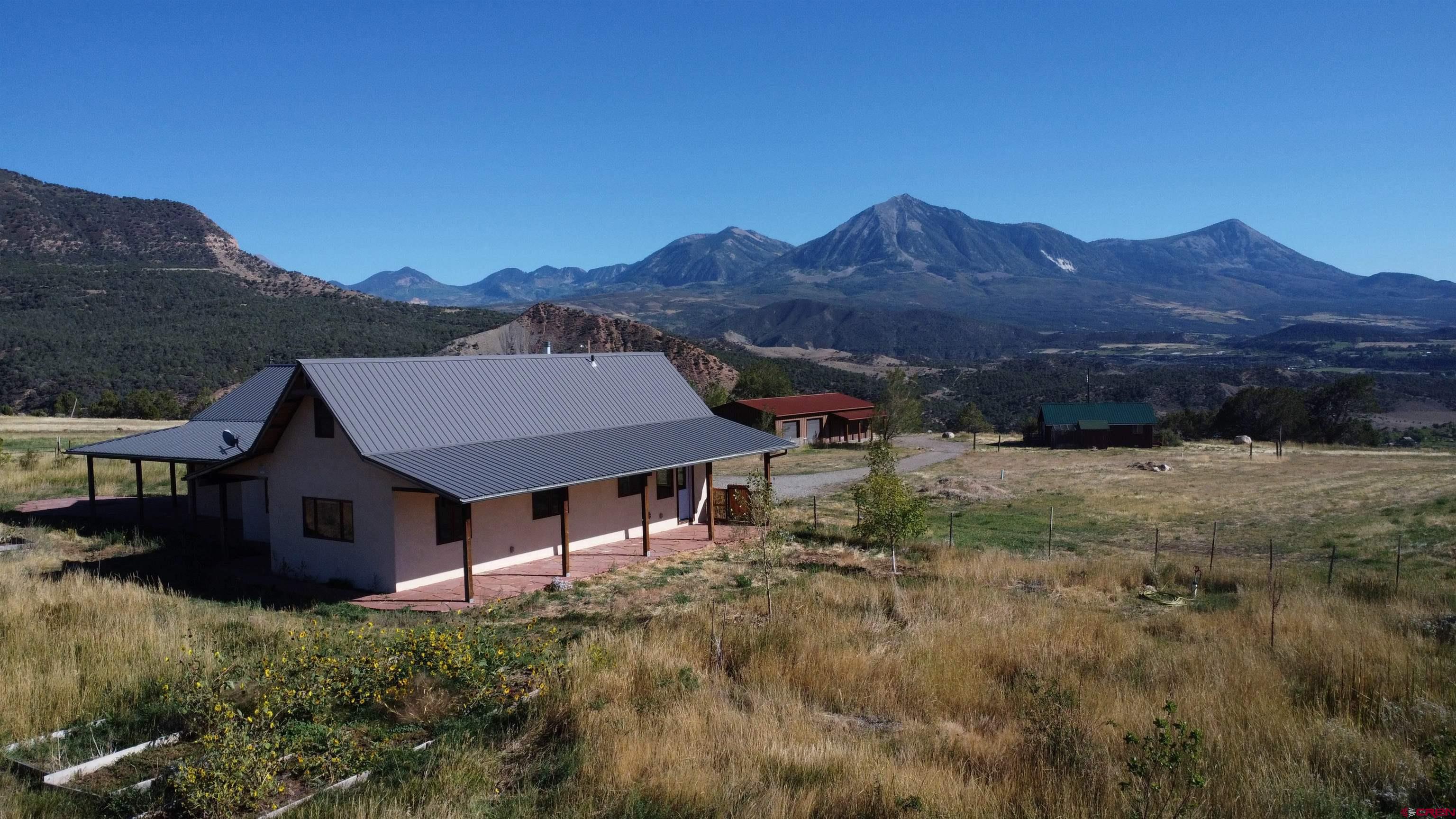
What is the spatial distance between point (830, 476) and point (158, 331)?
61.8 m

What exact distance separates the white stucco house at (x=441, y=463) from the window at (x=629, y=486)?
0.17 feet

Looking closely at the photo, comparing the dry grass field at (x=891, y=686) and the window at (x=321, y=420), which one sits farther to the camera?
the window at (x=321, y=420)

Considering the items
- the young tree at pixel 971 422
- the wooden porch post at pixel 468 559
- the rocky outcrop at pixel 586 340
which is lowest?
the young tree at pixel 971 422

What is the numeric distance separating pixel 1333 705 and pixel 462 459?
1558 cm

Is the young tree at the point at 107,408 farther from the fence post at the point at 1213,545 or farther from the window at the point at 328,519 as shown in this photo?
the fence post at the point at 1213,545

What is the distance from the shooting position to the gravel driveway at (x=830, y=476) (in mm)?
37344

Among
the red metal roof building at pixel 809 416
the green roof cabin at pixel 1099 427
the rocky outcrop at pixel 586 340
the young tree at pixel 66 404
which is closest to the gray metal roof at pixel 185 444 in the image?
the red metal roof building at pixel 809 416

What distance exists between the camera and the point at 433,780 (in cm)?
686

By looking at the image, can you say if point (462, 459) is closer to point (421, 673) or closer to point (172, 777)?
point (421, 673)

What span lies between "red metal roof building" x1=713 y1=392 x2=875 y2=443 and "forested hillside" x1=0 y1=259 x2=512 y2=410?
88.5 ft

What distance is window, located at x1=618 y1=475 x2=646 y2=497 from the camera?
2359 centimetres

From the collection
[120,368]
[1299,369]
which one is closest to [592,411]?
[120,368]

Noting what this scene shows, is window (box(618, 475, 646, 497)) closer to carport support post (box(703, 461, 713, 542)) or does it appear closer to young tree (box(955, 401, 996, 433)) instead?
carport support post (box(703, 461, 713, 542))

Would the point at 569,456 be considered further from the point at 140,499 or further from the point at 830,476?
the point at 830,476
